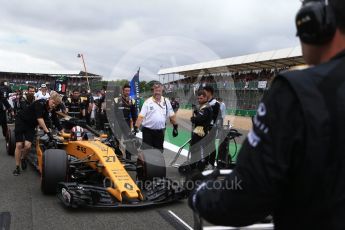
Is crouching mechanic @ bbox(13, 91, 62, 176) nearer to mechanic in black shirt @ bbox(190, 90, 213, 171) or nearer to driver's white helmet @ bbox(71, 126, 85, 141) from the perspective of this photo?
driver's white helmet @ bbox(71, 126, 85, 141)

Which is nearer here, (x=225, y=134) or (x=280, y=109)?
(x=280, y=109)

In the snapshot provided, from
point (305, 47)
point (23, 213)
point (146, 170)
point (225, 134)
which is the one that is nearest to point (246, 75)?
point (225, 134)

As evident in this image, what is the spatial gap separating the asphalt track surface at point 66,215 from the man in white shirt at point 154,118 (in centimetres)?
211

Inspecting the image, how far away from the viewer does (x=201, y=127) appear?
23.0 feet

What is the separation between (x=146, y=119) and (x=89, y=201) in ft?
8.89

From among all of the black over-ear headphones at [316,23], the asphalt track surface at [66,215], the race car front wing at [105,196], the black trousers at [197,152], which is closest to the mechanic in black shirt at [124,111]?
the black trousers at [197,152]

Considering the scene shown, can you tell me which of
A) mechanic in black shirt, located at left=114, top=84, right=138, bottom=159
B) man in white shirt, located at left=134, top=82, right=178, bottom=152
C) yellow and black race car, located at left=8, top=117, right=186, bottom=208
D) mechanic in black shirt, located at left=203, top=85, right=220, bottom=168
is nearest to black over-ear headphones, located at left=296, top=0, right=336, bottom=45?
yellow and black race car, located at left=8, top=117, right=186, bottom=208

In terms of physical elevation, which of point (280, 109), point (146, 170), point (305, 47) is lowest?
point (146, 170)

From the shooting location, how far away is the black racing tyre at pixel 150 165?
6.14 m

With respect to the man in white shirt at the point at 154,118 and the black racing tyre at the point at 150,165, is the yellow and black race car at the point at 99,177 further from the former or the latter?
the man in white shirt at the point at 154,118

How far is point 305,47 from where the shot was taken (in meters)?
1.25

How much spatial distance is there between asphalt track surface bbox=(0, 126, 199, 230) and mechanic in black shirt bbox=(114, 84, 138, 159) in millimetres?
3788

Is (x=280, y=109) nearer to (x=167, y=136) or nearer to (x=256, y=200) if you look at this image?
(x=256, y=200)

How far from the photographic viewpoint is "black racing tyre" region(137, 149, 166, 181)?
6.14 meters
